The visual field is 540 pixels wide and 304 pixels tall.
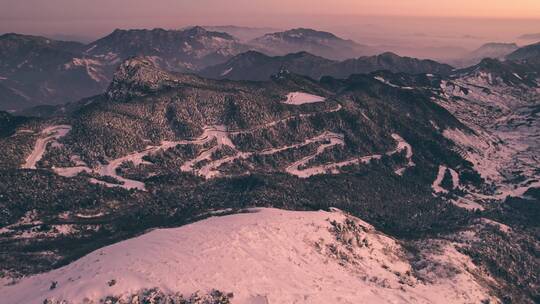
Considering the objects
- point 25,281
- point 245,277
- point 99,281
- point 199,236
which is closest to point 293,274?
point 245,277

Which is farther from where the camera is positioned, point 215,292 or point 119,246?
point 119,246

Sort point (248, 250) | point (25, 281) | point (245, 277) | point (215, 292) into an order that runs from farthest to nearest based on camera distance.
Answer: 1. point (25, 281)
2. point (248, 250)
3. point (245, 277)
4. point (215, 292)

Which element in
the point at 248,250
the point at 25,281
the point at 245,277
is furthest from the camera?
the point at 25,281

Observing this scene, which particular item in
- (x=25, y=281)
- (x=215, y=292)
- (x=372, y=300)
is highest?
(x=215, y=292)

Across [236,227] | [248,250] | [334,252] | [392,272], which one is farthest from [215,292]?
[392,272]

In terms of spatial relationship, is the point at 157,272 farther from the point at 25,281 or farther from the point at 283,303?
the point at 25,281

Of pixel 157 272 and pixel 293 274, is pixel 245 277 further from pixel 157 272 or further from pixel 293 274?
pixel 157 272

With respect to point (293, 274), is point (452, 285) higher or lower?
lower
